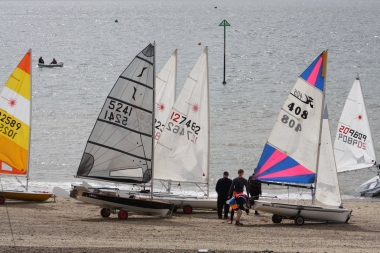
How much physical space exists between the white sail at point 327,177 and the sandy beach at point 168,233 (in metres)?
0.63

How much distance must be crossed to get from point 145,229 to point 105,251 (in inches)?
110

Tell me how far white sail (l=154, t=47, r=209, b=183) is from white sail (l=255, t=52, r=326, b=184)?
7.07 ft

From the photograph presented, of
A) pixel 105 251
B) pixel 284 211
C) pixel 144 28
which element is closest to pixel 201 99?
pixel 284 211

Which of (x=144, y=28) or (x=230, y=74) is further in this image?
(x=144, y=28)

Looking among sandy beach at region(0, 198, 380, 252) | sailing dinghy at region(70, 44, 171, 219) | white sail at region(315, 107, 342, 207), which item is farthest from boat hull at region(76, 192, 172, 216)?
white sail at region(315, 107, 342, 207)

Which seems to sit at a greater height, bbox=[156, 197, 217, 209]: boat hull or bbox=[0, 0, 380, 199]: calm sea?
bbox=[0, 0, 380, 199]: calm sea

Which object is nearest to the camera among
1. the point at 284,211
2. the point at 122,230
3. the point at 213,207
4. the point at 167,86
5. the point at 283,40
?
the point at 122,230

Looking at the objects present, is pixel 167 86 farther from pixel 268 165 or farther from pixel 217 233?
pixel 217 233

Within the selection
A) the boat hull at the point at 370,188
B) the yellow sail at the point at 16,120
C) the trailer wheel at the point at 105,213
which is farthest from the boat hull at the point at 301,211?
the boat hull at the point at 370,188

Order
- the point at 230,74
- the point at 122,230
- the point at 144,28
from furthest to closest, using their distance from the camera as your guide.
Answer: the point at 144,28
the point at 230,74
the point at 122,230

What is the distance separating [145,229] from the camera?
1664 centimetres

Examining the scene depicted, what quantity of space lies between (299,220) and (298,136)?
74.1 inches

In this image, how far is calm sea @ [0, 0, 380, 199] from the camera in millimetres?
34312

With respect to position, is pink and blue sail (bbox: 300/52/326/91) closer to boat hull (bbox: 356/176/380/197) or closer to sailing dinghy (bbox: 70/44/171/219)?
sailing dinghy (bbox: 70/44/171/219)
